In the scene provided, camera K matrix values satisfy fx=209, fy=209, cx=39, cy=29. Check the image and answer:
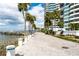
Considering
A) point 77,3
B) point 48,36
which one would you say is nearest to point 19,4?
point 48,36

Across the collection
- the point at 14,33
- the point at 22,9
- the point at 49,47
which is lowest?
the point at 49,47

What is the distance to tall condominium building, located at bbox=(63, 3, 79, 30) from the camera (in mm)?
4625

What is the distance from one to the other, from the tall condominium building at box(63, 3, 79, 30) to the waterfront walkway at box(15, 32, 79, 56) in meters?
0.40

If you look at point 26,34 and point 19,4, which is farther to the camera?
point 26,34

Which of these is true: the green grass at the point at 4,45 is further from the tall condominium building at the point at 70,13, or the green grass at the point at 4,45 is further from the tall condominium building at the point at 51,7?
the tall condominium building at the point at 70,13

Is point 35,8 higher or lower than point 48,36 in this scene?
higher

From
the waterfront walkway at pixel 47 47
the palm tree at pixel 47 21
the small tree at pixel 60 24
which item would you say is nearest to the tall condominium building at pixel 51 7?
the palm tree at pixel 47 21

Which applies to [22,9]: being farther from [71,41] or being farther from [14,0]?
[71,41]

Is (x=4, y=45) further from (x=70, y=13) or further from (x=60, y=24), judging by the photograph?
(x=70, y=13)

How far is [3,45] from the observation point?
4730 mm

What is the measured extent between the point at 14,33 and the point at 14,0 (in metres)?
0.75

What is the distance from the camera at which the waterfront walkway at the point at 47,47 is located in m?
4.68

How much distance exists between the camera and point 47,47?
480 centimetres

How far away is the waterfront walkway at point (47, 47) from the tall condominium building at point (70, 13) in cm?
40
